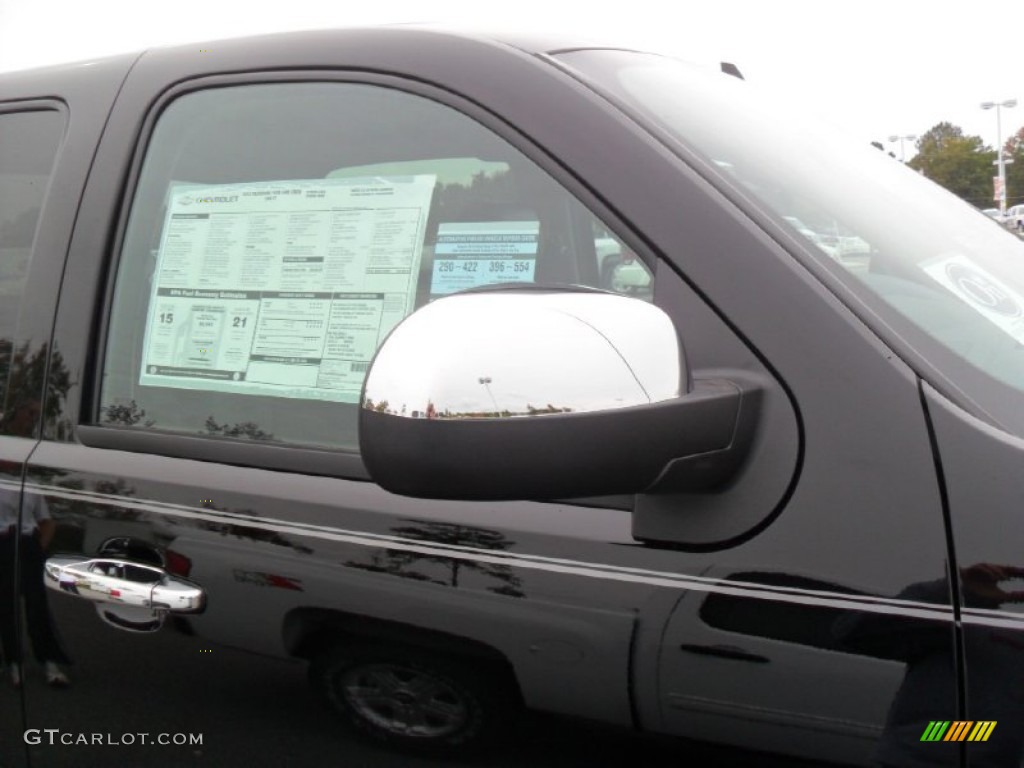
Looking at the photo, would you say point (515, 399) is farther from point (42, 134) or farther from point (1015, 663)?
point (42, 134)

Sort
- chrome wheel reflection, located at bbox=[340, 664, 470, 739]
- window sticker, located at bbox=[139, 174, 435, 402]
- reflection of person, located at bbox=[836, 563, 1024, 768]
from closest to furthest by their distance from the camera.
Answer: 1. reflection of person, located at bbox=[836, 563, 1024, 768]
2. chrome wheel reflection, located at bbox=[340, 664, 470, 739]
3. window sticker, located at bbox=[139, 174, 435, 402]

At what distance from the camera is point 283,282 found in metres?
1.54

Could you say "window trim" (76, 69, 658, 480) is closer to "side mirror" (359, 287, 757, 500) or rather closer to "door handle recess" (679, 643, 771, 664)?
"side mirror" (359, 287, 757, 500)

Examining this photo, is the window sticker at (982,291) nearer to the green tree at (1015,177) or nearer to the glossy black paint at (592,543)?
the glossy black paint at (592,543)

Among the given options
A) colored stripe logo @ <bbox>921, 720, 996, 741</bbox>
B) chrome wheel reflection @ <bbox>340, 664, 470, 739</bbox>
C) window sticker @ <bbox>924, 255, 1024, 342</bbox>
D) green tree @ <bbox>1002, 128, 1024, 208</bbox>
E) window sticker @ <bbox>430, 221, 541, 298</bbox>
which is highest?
green tree @ <bbox>1002, 128, 1024, 208</bbox>

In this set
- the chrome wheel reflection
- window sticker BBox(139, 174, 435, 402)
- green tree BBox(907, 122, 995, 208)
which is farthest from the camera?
green tree BBox(907, 122, 995, 208)

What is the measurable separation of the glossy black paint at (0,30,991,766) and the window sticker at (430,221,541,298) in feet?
0.50

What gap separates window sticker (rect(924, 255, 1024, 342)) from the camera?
134cm

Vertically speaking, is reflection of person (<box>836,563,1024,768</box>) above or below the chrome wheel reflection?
above

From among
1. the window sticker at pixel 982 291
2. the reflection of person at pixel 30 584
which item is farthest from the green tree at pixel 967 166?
the reflection of person at pixel 30 584

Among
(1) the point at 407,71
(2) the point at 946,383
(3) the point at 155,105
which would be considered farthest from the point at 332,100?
(2) the point at 946,383

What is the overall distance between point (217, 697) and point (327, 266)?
0.63 m

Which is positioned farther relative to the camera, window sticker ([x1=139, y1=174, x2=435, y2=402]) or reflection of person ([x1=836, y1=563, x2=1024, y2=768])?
window sticker ([x1=139, y1=174, x2=435, y2=402])

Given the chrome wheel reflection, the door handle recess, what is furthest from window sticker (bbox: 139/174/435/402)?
the door handle recess
